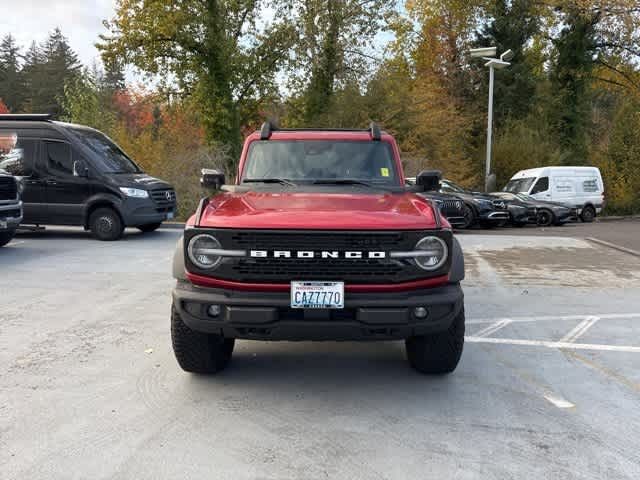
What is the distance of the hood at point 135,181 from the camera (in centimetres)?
1212

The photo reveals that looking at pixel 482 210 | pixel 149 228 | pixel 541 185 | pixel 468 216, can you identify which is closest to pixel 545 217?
pixel 541 185

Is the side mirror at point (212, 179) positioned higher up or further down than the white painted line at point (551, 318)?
higher up

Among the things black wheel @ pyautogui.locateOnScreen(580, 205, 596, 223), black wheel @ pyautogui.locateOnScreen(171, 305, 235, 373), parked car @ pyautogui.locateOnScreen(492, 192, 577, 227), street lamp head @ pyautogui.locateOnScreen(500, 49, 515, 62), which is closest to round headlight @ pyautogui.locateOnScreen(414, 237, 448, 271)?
black wheel @ pyautogui.locateOnScreen(171, 305, 235, 373)

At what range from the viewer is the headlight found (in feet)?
39.4

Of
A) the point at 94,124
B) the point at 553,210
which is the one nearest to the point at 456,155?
the point at 553,210

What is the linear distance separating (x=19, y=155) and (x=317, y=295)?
1049 centimetres

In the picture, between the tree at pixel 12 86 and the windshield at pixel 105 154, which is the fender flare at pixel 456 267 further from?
the tree at pixel 12 86

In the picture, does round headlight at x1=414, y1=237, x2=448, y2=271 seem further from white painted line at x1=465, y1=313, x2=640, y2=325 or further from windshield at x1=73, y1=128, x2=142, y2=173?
windshield at x1=73, y1=128, x2=142, y2=173

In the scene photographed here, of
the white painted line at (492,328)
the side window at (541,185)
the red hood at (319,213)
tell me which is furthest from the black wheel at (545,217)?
the red hood at (319,213)

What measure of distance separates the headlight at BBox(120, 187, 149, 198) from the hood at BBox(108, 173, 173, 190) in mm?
76

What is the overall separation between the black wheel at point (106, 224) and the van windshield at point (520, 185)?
16499mm

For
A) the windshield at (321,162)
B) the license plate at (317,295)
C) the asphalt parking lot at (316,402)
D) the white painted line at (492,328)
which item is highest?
the windshield at (321,162)

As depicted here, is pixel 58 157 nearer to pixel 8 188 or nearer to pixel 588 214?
pixel 8 188

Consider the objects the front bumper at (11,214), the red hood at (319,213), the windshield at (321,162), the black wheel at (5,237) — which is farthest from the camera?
the black wheel at (5,237)
